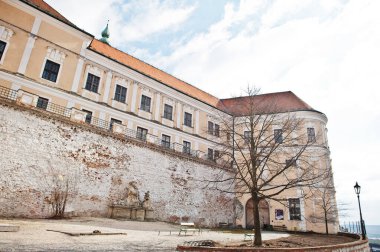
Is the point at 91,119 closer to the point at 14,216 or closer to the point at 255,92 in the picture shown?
the point at 14,216

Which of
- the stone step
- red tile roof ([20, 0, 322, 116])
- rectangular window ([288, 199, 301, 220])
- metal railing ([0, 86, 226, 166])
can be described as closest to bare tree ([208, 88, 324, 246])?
rectangular window ([288, 199, 301, 220])

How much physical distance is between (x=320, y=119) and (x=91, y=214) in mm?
25119

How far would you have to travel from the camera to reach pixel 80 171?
15500mm

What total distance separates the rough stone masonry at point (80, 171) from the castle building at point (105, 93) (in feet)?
1.26

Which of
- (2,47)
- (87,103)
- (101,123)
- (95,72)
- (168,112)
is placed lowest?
(101,123)

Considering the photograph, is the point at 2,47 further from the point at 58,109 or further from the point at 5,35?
the point at 58,109

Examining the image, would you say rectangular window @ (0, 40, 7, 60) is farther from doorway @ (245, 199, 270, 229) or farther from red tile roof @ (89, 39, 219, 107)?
doorway @ (245, 199, 270, 229)

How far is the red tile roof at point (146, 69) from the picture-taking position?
77.8 ft

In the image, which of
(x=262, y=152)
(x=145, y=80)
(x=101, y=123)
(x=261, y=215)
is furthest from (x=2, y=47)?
(x=261, y=215)

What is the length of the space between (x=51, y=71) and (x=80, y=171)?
26.5ft

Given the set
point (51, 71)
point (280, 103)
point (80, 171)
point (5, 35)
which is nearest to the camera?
point (80, 171)

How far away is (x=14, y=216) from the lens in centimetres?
1265

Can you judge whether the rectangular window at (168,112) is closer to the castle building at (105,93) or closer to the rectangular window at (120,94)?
the castle building at (105,93)

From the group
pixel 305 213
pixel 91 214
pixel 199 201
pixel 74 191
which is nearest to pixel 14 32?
pixel 74 191
